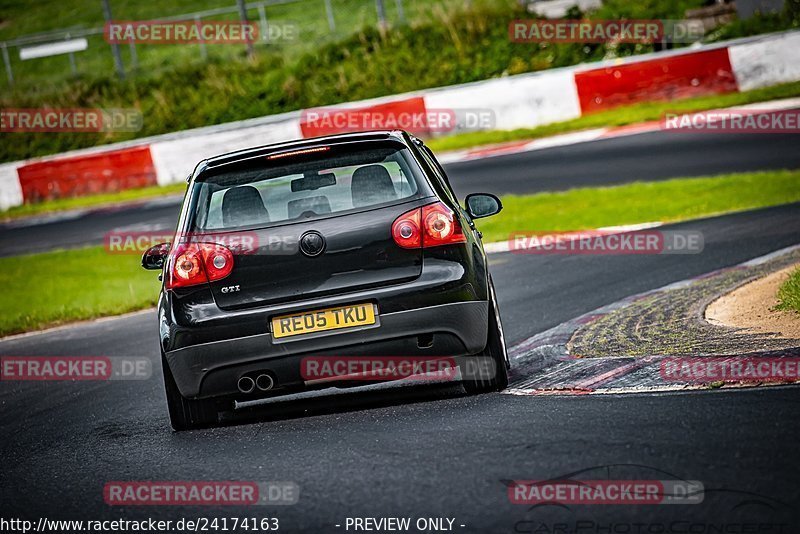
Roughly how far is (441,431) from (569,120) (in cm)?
1912

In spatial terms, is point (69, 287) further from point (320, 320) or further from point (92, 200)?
point (92, 200)

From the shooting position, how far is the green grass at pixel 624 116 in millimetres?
22900

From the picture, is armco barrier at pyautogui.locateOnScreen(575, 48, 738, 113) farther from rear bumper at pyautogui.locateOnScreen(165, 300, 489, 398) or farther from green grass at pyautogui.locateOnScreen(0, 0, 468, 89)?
rear bumper at pyautogui.locateOnScreen(165, 300, 489, 398)

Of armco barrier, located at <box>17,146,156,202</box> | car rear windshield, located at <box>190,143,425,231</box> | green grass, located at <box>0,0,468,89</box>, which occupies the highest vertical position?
green grass, located at <box>0,0,468,89</box>

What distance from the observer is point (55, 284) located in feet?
54.4

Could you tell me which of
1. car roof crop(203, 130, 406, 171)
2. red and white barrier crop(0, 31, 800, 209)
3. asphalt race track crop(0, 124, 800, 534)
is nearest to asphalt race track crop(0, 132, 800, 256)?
red and white barrier crop(0, 31, 800, 209)

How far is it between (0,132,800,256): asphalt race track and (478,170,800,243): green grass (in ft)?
1.90

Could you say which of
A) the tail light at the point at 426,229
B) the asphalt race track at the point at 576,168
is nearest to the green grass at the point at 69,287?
the asphalt race track at the point at 576,168

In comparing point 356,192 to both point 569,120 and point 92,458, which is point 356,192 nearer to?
point 92,458

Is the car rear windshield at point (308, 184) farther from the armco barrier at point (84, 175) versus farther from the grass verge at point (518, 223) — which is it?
the armco barrier at point (84, 175)

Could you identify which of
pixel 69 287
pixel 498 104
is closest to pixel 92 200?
pixel 498 104

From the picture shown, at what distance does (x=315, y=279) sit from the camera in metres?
6.84

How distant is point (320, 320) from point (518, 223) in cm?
998

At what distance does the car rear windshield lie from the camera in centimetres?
703
